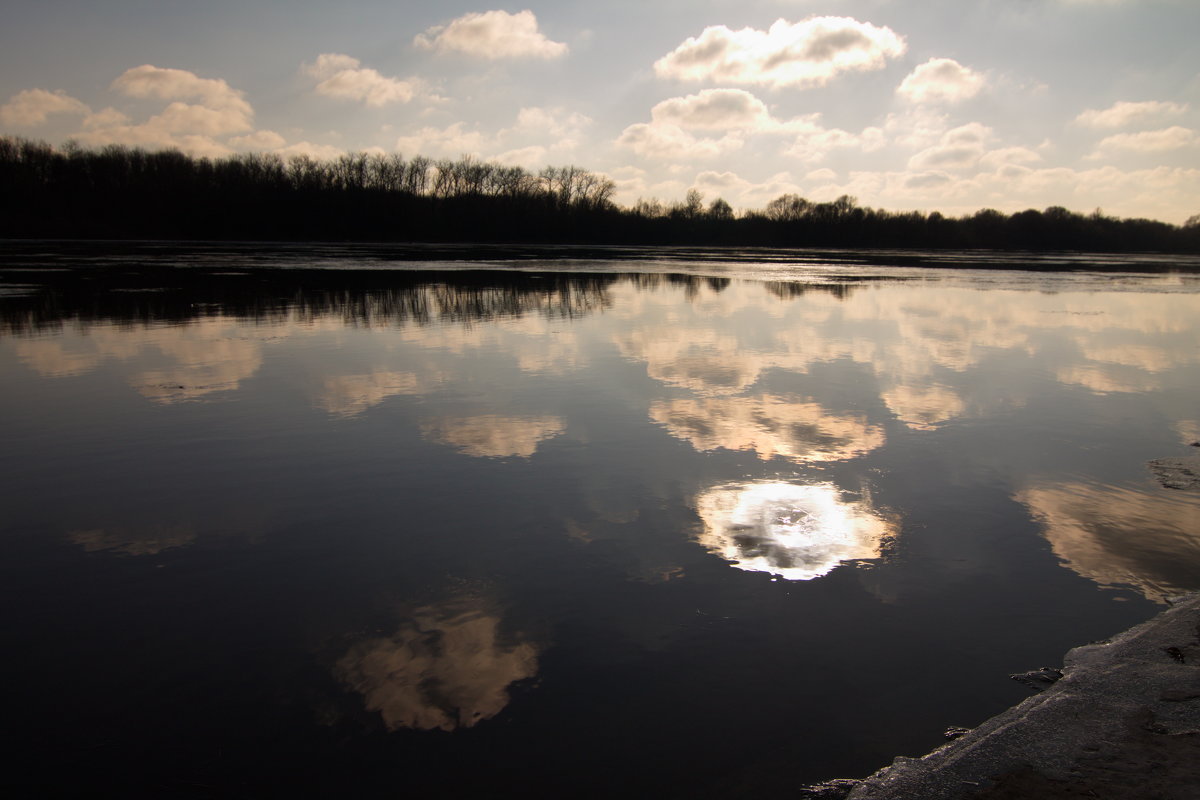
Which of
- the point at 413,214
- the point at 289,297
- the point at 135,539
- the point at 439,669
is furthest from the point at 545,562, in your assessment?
the point at 413,214

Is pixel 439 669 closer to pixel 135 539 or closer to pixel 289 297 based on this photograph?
pixel 135 539

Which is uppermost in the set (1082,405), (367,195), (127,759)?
(367,195)

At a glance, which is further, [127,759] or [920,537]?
[920,537]

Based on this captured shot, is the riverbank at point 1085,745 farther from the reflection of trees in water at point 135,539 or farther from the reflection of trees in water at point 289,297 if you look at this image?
the reflection of trees in water at point 289,297

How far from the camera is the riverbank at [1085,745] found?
124 inches

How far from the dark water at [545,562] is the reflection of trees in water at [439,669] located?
2cm

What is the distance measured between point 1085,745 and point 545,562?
336 centimetres

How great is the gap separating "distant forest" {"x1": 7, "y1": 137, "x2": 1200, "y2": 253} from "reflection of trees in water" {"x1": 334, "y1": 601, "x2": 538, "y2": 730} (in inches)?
3532

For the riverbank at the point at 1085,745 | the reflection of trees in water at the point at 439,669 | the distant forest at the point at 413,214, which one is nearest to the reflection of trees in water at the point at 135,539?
the reflection of trees in water at the point at 439,669

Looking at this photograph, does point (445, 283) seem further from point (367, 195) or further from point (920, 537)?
point (367, 195)

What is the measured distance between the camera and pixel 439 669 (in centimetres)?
407

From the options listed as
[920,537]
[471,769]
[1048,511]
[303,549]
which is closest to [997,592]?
A: [920,537]

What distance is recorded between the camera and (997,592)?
5023 mm

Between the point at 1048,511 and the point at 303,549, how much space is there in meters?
6.40
